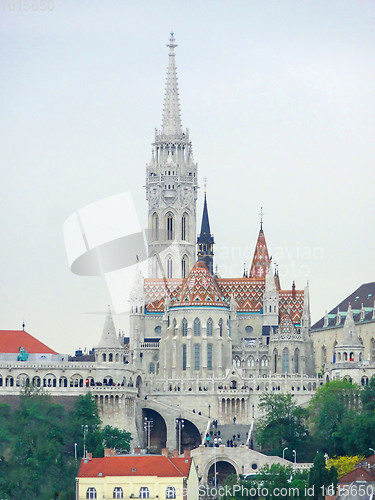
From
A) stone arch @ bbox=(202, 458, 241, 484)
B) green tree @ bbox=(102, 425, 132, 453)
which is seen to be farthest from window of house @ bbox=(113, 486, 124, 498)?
green tree @ bbox=(102, 425, 132, 453)

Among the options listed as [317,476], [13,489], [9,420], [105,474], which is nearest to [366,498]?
[317,476]

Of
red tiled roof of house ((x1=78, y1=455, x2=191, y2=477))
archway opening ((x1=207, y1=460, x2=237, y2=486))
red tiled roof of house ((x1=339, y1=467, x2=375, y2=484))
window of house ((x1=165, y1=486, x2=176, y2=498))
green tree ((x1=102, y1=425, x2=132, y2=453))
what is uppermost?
green tree ((x1=102, y1=425, x2=132, y2=453))

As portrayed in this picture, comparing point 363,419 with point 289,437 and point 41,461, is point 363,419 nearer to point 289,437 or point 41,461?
point 289,437

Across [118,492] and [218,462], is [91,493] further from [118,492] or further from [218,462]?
[218,462]

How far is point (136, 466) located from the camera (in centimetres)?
17262

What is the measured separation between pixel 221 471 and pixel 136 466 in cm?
2016

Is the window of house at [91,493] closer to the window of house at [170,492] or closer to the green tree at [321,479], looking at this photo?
the window of house at [170,492]

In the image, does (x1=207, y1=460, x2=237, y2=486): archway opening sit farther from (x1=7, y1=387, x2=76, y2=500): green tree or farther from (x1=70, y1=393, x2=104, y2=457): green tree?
(x1=7, y1=387, x2=76, y2=500): green tree

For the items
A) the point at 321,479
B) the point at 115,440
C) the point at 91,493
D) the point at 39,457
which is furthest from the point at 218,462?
the point at 321,479

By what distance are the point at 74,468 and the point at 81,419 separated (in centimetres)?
1491

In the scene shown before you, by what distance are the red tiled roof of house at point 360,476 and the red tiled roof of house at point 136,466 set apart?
12.0m

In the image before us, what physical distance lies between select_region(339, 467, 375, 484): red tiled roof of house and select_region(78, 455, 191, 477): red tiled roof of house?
12.0 metres

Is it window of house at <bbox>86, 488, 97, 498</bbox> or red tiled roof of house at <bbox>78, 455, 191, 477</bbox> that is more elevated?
red tiled roof of house at <bbox>78, 455, 191, 477</bbox>

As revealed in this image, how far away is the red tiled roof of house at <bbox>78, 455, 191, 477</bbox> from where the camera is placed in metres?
172
